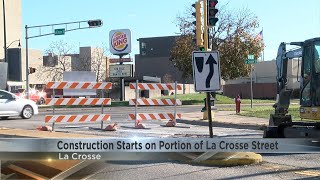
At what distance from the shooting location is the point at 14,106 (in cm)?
2253

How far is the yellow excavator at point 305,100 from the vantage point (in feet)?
33.8

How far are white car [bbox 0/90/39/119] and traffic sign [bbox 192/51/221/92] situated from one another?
15.0 metres

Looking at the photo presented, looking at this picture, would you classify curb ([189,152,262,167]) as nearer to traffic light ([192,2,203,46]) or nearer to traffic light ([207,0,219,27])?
traffic light ([207,0,219,27])

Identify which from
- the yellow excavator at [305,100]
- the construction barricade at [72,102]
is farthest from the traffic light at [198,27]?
the construction barricade at [72,102]

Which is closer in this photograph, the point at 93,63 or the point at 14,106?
the point at 14,106

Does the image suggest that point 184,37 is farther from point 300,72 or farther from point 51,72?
point 51,72

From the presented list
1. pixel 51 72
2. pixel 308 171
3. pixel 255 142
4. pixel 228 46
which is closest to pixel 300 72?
pixel 308 171

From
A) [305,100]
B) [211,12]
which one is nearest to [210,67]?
[305,100]

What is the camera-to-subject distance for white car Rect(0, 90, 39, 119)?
72.1ft

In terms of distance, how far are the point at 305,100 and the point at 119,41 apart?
1439 inches

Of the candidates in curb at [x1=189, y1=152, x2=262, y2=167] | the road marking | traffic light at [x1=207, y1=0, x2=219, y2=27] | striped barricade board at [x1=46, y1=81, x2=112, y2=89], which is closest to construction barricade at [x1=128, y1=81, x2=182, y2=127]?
striped barricade board at [x1=46, y1=81, x2=112, y2=89]

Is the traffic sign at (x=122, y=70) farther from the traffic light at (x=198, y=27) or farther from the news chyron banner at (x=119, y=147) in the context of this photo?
the news chyron banner at (x=119, y=147)

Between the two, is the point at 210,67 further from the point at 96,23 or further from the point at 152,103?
the point at 96,23

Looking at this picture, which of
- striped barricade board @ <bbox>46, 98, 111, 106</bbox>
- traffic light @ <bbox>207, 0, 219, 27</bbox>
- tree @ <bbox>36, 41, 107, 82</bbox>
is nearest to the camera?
traffic light @ <bbox>207, 0, 219, 27</bbox>
